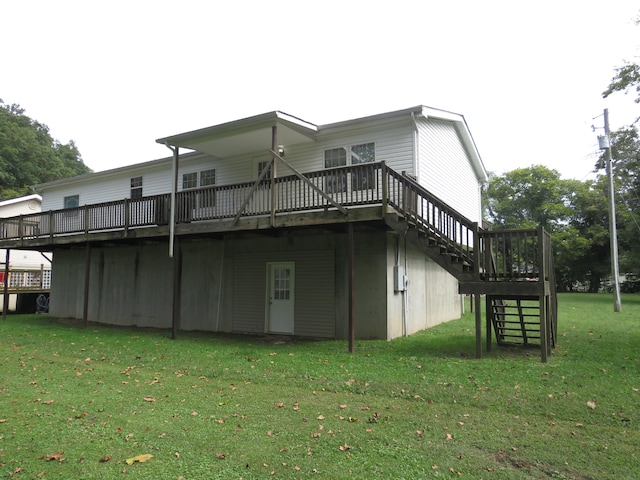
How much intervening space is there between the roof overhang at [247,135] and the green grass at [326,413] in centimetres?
560

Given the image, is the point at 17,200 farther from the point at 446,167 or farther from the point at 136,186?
the point at 446,167

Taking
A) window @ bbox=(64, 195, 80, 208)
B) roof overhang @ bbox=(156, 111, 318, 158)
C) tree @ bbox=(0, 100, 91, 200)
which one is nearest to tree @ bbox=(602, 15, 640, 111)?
roof overhang @ bbox=(156, 111, 318, 158)

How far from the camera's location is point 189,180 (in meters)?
15.5

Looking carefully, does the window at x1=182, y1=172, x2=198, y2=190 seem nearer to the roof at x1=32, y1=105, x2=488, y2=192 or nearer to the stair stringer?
the roof at x1=32, y1=105, x2=488, y2=192

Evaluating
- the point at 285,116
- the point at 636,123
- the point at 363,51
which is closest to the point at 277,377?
the point at 285,116

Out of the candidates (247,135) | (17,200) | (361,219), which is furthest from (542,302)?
(17,200)

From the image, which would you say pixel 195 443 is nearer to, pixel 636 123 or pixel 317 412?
pixel 317 412

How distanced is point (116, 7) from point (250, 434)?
37.0 ft

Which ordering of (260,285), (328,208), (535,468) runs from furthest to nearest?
(260,285) < (328,208) < (535,468)

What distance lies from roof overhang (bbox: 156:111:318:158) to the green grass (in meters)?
5.60

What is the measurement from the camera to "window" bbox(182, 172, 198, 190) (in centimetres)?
1536

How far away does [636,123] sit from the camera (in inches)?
438

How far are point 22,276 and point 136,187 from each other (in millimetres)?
10062

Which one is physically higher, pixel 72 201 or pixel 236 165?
pixel 236 165
